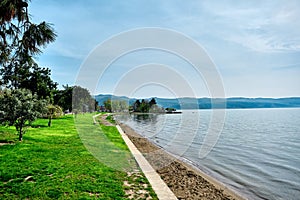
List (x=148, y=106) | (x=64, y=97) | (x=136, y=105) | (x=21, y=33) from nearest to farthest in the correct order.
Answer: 1. (x=21, y=33)
2. (x=64, y=97)
3. (x=148, y=106)
4. (x=136, y=105)

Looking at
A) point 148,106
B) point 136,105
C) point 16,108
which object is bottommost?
point 16,108

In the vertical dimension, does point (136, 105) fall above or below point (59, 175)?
above

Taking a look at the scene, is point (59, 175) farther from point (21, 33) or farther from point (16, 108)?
point (16, 108)

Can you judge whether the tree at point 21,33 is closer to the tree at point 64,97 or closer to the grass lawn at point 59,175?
the grass lawn at point 59,175

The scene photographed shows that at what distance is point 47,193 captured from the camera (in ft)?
21.0

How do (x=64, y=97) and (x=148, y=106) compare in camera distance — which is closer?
(x=64, y=97)

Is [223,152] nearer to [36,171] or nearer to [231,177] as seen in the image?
[231,177]

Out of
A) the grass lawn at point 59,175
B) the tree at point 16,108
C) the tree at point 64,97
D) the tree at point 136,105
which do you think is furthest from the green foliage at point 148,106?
the grass lawn at point 59,175

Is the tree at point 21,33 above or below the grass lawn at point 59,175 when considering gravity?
above

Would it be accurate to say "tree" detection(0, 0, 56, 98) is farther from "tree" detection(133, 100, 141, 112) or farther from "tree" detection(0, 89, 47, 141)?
"tree" detection(133, 100, 141, 112)

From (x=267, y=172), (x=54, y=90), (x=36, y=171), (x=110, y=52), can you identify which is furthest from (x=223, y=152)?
(x=54, y=90)

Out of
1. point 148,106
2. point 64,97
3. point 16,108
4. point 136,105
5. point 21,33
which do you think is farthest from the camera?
point 136,105

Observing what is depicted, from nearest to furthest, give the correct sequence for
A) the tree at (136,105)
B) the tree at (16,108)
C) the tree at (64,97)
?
the tree at (16,108) < the tree at (64,97) < the tree at (136,105)

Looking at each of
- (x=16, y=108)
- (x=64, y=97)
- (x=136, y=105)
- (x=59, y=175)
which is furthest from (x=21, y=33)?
(x=136, y=105)
